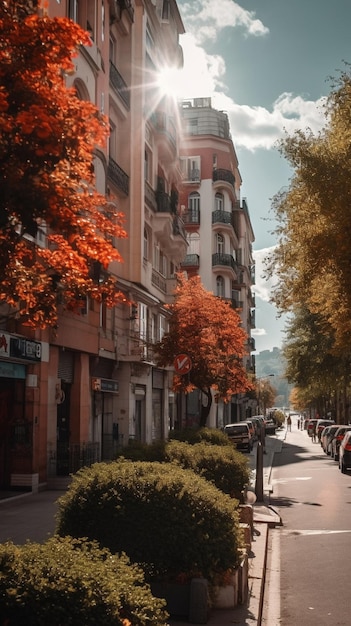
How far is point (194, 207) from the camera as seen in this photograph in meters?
72.4

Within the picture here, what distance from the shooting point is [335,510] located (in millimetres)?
18094

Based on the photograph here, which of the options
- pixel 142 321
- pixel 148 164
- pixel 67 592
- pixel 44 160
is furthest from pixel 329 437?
pixel 67 592

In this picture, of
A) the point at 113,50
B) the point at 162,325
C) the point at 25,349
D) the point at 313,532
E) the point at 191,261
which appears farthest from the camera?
the point at 191,261

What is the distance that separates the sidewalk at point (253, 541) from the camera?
7836mm

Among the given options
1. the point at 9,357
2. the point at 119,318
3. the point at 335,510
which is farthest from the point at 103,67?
the point at 335,510

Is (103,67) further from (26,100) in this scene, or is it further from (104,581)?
(104,581)

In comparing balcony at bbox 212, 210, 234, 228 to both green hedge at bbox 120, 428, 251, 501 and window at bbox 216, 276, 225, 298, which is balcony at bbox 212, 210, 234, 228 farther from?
green hedge at bbox 120, 428, 251, 501

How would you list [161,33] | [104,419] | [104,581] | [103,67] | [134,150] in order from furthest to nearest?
[161,33], [134,150], [104,419], [103,67], [104,581]

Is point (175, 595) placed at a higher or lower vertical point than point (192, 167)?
lower

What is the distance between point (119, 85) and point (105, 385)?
11.7 meters

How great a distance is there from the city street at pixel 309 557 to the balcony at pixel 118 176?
13216 millimetres

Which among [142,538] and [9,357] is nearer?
[142,538]

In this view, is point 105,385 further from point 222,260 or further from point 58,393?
point 222,260

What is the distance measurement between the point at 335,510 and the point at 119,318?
15713 mm
